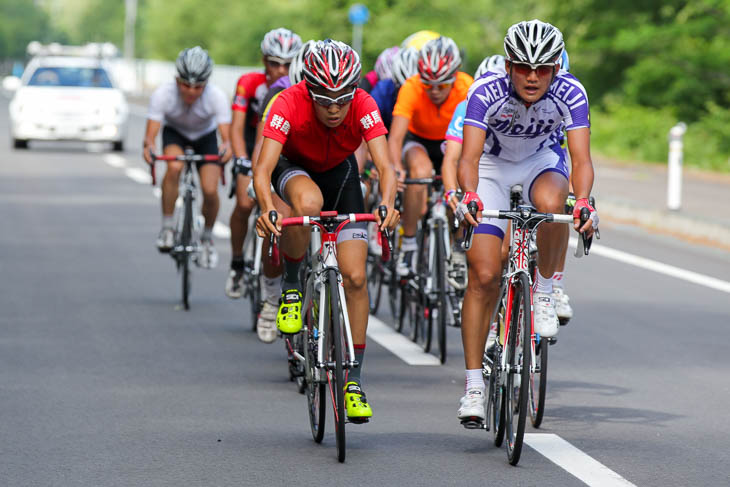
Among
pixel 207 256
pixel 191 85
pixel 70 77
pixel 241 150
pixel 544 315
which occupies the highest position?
pixel 70 77

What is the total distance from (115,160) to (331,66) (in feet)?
74.2

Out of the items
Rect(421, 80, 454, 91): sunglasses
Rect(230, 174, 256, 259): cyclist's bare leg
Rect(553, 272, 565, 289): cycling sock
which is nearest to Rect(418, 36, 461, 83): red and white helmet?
Rect(421, 80, 454, 91): sunglasses

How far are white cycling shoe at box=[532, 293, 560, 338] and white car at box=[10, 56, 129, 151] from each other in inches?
938

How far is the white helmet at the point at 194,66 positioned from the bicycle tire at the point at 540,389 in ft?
15.2

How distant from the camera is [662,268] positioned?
1429 cm

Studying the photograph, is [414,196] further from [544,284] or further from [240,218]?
[544,284]

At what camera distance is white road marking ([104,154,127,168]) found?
27997 millimetres

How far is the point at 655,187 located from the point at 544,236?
1616 centimetres

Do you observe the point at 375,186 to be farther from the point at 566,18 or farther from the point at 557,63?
the point at 566,18

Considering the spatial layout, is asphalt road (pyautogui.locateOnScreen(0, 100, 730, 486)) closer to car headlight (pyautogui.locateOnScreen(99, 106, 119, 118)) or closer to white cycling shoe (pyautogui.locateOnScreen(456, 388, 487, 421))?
white cycling shoe (pyautogui.locateOnScreen(456, 388, 487, 421))

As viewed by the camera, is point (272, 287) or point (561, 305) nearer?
point (561, 305)

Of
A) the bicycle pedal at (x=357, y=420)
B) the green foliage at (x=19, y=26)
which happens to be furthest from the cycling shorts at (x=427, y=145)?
the green foliage at (x=19, y=26)

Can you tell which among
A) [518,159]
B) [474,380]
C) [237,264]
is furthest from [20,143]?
[474,380]

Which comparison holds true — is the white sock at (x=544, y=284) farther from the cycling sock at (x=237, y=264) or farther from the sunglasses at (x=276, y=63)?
the cycling sock at (x=237, y=264)
